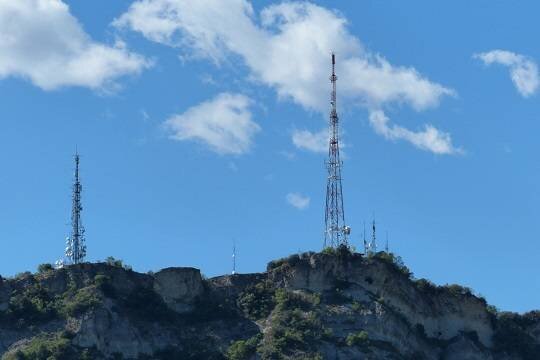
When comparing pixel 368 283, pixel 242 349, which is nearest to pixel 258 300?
pixel 242 349

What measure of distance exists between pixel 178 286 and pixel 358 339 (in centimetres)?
1330

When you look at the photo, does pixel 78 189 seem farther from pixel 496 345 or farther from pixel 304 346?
pixel 496 345

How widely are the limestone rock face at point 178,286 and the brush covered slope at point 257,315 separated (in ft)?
0.22

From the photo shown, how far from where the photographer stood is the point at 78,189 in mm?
129500

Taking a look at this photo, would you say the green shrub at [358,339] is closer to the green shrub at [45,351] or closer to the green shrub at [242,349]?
the green shrub at [242,349]

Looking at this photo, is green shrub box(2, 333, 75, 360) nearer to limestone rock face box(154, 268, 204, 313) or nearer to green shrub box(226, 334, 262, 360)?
limestone rock face box(154, 268, 204, 313)

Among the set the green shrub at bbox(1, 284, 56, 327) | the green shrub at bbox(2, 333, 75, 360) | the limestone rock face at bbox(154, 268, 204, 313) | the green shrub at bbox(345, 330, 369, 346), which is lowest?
the green shrub at bbox(2, 333, 75, 360)

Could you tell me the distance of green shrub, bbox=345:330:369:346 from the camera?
397 ft

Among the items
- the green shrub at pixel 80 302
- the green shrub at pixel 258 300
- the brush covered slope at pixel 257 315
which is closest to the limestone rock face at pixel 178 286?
the brush covered slope at pixel 257 315

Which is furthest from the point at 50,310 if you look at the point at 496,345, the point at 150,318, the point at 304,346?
the point at 496,345

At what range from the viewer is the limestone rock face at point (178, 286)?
12544cm

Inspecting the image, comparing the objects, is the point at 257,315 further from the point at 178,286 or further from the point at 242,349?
the point at 178,286

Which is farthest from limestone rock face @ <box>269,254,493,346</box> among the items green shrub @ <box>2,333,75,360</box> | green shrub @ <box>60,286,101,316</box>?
green shrub @ <box>2,333,75,360</box>

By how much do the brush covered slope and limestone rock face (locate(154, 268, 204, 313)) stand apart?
0.07 meters
